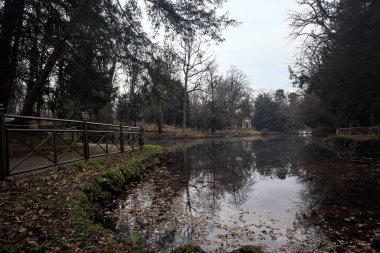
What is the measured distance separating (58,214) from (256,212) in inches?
170

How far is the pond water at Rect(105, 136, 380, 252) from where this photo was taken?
470 cm

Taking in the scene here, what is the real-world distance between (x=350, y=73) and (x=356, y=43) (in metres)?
1.35

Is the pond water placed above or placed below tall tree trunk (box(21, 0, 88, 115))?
below

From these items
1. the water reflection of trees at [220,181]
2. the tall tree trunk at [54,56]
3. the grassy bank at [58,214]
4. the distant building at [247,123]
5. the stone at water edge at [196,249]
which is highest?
the tall tree trunk at [54,56]

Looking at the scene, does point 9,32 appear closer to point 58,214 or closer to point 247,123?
point 58,214

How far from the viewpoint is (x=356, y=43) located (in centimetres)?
1217

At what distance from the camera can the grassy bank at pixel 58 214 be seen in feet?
11.1

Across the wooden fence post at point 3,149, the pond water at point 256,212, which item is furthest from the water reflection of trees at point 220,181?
the wooden fence post at point 3,149

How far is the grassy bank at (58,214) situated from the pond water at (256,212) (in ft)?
2.28

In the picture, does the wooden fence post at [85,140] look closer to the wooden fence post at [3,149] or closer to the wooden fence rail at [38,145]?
the wooden fence rail at [38,145]

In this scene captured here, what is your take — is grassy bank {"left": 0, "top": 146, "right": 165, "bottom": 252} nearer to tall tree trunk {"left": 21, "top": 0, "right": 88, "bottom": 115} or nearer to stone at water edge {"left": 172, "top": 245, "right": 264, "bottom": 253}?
stone at water edge {"left": 172, "top": 245, "right": 264, "bottom": 253}

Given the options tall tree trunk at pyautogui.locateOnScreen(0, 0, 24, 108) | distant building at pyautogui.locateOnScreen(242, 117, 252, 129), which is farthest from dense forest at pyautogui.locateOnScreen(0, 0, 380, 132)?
distant building at pyautogui.locateOnScreen(242, 117, 252, 129)

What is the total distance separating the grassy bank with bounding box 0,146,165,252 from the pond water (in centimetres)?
69

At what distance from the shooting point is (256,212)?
6465 mm
